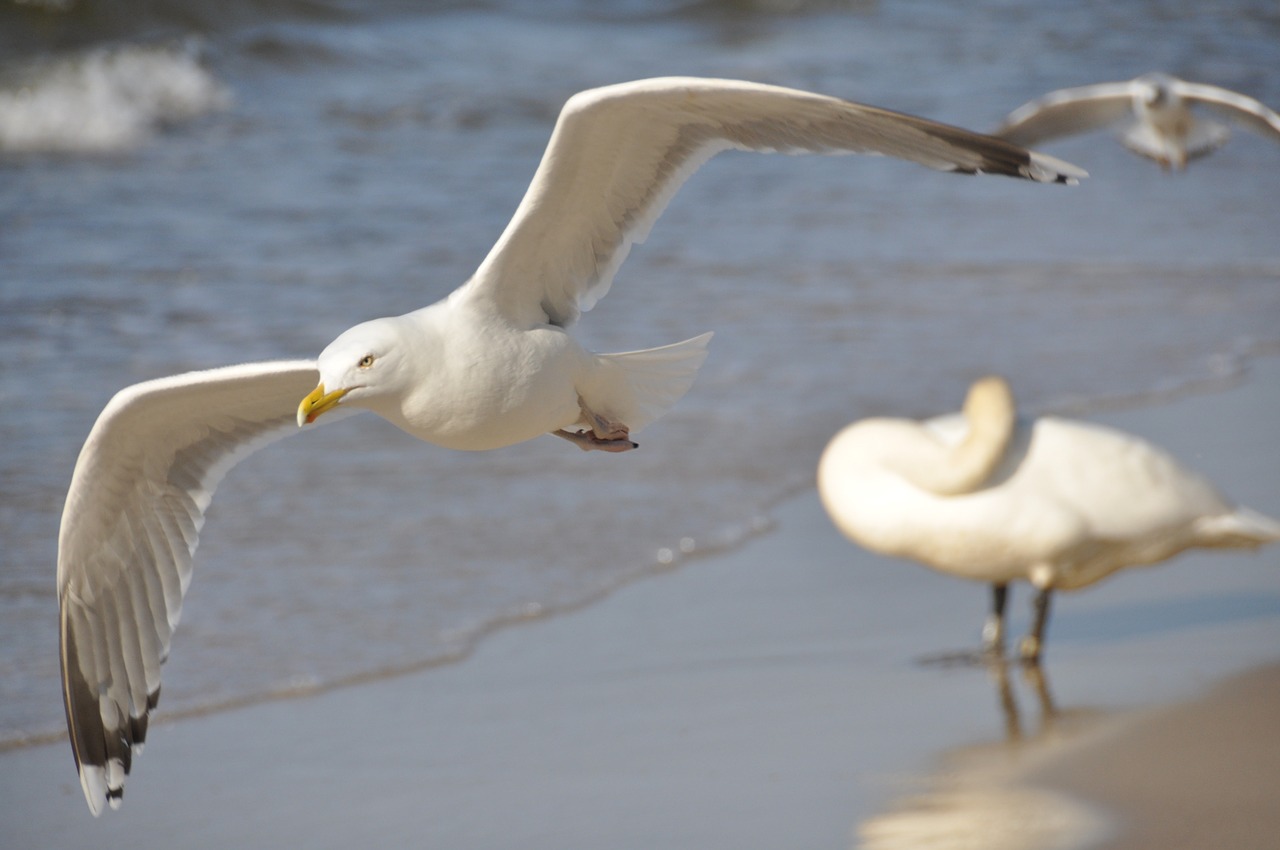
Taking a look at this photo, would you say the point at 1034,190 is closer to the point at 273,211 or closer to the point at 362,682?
the point at 273,211

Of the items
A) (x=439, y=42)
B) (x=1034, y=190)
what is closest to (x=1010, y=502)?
(x=1034, y=190)

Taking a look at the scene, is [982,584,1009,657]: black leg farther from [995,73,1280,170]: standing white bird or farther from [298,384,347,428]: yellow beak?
[995,73,1280,170]: standing white bird

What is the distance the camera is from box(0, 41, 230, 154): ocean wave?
13.5 meters

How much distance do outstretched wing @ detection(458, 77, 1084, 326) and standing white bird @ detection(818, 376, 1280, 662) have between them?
146 cm

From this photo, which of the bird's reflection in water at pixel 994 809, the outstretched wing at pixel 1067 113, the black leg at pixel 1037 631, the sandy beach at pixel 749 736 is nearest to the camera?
the bird's reflection in water at pixel 994 809

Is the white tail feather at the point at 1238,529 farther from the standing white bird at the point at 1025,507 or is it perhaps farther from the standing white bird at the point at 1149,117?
the standing white bird at the point at 1149,117

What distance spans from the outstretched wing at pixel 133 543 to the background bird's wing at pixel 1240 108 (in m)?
5.24

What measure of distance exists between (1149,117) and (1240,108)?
0.54 m

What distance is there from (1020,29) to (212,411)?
16283 mm

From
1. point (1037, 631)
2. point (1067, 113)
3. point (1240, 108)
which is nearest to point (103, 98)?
point (1067, 113)

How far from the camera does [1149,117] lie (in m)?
8.28

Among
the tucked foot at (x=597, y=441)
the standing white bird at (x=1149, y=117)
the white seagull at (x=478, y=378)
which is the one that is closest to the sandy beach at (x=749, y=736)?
the white seagull at (x=478, y=378)

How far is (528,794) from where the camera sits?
→ 4.04m

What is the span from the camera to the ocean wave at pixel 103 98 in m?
13.5
